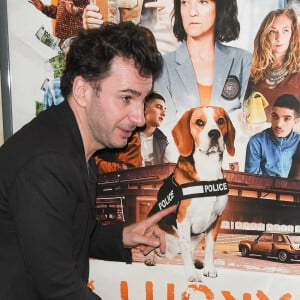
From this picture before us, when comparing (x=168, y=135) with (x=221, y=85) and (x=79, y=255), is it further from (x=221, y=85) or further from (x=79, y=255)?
(x=79, y=255)

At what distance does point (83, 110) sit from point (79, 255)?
11.9 inches

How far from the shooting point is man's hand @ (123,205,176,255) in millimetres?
1186

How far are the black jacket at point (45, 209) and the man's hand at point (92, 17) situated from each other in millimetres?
347

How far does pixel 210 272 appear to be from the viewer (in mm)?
1187

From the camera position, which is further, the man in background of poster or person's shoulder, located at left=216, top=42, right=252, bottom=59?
the man in background of poster

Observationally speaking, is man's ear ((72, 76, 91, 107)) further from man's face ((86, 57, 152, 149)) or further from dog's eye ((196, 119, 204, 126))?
dog's eye ((196, 119, 204, 126))

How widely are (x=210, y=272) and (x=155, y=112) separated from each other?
1.39 ft

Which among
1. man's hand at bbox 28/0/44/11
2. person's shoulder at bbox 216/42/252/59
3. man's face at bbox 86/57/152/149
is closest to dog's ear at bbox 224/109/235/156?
person's shoulder at bbox 216/42/252/59

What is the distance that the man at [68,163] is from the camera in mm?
841

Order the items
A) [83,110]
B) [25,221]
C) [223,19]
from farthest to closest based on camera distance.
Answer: [223,19] → [83,110] → [25,221]

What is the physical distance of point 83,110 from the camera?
3.22ft

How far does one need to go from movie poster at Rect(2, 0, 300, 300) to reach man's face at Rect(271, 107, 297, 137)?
0.02 m

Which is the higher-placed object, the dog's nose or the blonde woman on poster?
the blonde woman on poster

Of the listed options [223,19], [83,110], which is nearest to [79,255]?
[83,110]
